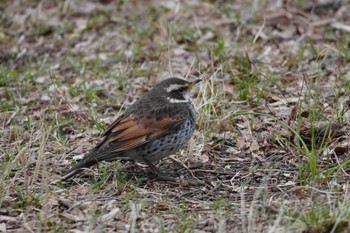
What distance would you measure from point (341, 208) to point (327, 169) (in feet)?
3.39

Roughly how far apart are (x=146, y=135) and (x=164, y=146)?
0.70 feet

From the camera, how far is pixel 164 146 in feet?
23.5

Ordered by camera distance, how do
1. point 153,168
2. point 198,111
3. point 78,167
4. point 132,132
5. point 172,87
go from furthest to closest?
point 198,111 < point 172,87 < point 153,168 < point 132,132 < point 78,167

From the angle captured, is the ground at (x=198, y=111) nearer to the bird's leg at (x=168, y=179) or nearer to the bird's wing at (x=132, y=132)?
the bird's leg at (x=168, y=179)

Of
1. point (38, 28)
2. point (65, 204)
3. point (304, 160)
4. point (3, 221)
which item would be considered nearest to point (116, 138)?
point (65, 204)

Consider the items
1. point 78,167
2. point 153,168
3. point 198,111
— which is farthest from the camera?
point 198,111

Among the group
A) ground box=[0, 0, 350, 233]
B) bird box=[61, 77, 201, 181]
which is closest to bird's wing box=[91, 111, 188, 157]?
bird box=[61, 77, 201, 181]

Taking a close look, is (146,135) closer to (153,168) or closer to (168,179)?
(153,168)

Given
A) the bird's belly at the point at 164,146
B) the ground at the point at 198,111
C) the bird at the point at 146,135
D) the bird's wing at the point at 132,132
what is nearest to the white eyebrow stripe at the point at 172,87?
the bird at the point at 146,135

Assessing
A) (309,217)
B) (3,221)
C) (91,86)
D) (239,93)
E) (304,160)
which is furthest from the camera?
(91,86)

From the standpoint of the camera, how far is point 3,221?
6.25m

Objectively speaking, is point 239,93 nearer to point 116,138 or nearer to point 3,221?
point 116,138

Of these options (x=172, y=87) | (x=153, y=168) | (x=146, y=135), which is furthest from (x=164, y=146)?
(x=172, y=87)

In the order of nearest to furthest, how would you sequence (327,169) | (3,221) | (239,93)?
(3,221) < (327,169) < (239,93)
